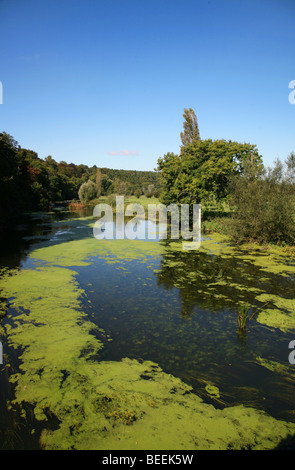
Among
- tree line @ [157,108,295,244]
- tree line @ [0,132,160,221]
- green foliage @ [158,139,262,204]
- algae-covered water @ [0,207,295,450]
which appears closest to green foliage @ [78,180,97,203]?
tree line @ [0,132,160,221]

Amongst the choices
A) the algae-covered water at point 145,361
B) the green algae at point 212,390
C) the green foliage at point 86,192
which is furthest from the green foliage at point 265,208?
the green foliage at point 86,192

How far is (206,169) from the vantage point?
18.0 meters

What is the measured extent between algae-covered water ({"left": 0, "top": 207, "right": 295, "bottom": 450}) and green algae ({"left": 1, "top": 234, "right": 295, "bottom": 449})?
0.05 feet

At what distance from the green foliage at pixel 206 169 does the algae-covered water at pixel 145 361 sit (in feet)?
33.9

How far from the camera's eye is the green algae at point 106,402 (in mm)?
2859

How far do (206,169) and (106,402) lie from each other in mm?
16773

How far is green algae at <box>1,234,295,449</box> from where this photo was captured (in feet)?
9.38

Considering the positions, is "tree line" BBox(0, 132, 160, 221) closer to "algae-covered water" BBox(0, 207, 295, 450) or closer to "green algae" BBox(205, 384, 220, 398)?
"algae-covered water" BBox(0, 207, 295, 450)

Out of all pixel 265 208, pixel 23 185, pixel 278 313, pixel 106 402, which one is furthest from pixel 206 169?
pixel 23 185

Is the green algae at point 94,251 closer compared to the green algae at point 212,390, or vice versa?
the green algae at point 212,390

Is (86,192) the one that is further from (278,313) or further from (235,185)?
(278,313)

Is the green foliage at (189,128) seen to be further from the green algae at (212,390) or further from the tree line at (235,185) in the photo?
the green algae at (212,390)

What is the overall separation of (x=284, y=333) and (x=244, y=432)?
278cm
